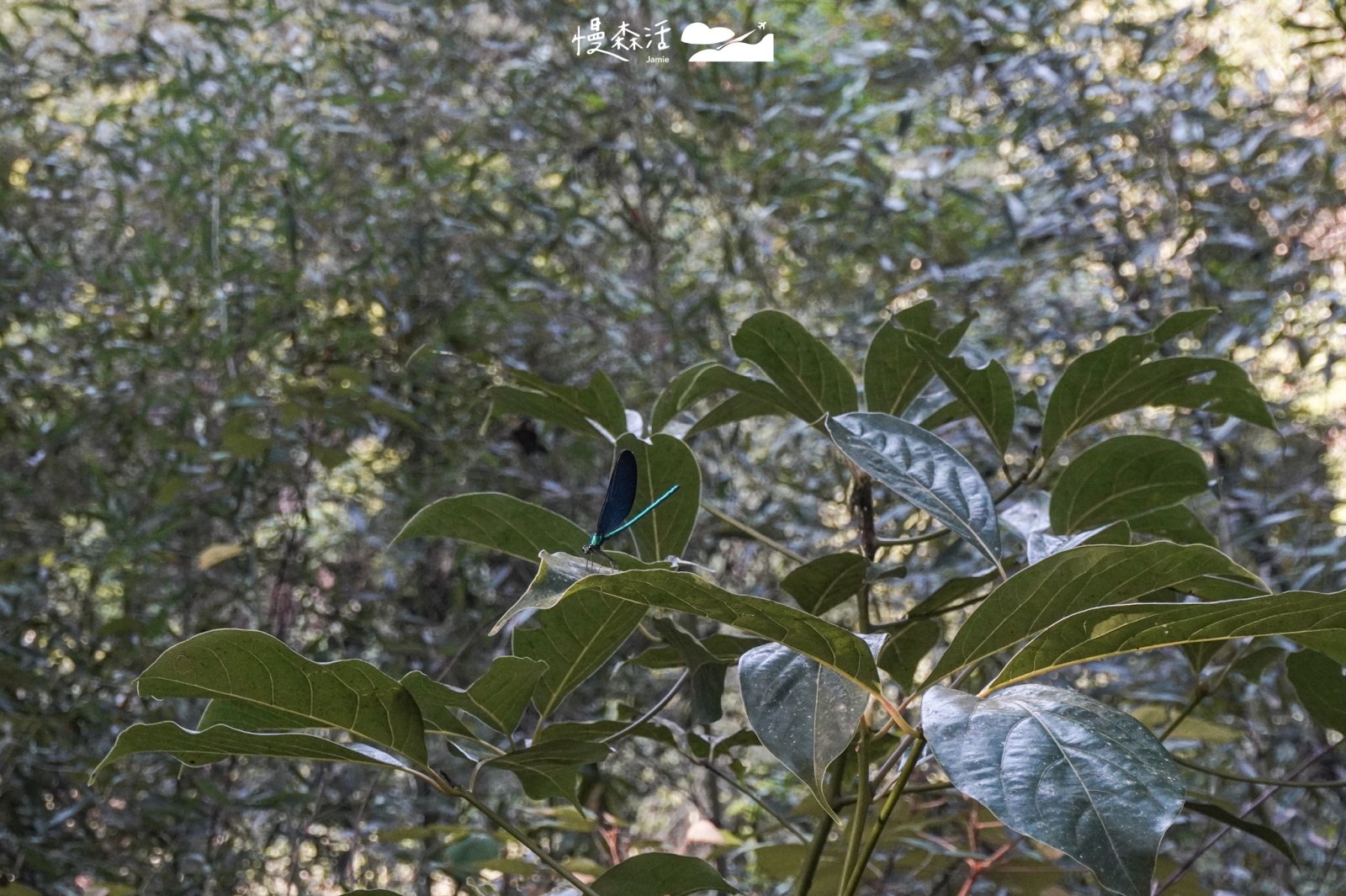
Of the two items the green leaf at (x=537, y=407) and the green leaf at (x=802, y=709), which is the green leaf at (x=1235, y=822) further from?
the green leaf at (x=537, y=407)

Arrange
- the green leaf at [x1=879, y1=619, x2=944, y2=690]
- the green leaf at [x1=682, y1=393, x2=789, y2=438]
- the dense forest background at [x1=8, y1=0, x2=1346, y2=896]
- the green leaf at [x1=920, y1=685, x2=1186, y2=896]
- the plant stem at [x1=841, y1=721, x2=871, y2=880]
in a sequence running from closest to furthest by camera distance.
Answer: the green leaf at [x1=920, y1=685, x2=1186, y2=896] < the plant stem at [x1=841, y1=721, x2=871, y2=880] < the green leaf at [x1=879, y1=619, x2=944, y2=690] < the green leaf at [x1=682, y1=393, x2=789, y2=438] < the dense forest background at [x1=8, y1=0, x2=1346, y2=896]

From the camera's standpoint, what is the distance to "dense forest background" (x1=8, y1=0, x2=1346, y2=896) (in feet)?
→ 4.20

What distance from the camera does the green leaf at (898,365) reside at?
59 centimetres

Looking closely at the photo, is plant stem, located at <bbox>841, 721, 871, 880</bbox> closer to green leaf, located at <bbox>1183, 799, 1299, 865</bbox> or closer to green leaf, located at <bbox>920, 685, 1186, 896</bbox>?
green leaf, located at <bbox>920, 685, 1186, 896</bbox>

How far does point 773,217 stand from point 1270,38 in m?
0.94

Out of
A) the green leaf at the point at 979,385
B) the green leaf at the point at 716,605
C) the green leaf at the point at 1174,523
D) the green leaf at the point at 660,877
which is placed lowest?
the green leaf at the point at 660,877

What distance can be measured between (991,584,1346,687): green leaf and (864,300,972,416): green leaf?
254 millimetres

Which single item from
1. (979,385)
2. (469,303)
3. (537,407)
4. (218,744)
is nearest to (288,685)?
(218,744)

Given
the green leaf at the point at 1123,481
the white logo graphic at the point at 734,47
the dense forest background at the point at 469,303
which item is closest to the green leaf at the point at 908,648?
the green leaf at the point at 1123,481

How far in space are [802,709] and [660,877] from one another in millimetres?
141

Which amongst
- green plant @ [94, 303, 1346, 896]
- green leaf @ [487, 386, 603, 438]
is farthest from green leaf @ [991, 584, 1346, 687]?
green leaf @ [487, 386, 603, 438]

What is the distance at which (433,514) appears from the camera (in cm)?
49

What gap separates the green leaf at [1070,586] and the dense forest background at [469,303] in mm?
935

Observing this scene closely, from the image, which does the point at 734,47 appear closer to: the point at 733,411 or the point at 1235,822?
the point at 733,411
